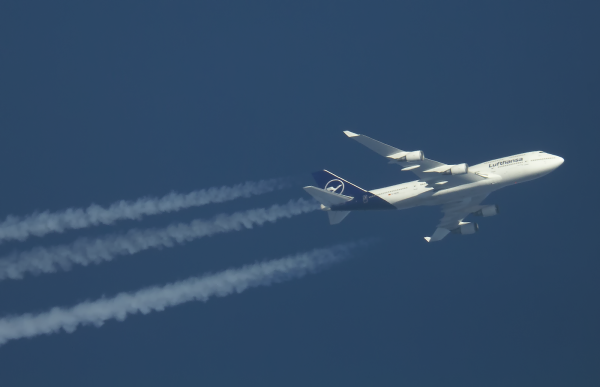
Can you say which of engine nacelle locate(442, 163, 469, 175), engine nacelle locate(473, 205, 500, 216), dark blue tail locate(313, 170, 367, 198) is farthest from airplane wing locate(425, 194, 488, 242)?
dark blue tail locate(313, 170, 367, 198)

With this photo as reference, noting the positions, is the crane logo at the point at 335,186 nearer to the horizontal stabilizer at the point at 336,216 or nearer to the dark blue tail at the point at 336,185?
the dark blue tail at the point at 336,185

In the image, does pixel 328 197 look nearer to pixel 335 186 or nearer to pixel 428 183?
pixel 335 186

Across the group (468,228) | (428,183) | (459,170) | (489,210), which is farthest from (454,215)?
(459,170)

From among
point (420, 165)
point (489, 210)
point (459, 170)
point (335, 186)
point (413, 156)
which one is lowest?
point (489, 210)

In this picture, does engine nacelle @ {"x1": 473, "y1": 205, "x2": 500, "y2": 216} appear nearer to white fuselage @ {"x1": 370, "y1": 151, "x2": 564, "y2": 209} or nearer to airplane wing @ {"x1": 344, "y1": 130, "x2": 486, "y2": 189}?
white fuselage @ {"x1": 370, "y1": 151, "x2": 564, "y2": 209}

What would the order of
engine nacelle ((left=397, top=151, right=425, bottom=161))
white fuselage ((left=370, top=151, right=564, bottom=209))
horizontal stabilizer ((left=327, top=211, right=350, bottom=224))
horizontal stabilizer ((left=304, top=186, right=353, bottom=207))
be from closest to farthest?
1. engine nacelle ((left=397, top=151, right=425, bottom=161))
2. white fuselage ((left=370, top=151, right=564, bottom=209))
3. horizontal stabilizer ((left=304, top=186, right=353, bottom=207))
4. horizontal stabilizer ((left=327, top=211, right=350, bottom=224))

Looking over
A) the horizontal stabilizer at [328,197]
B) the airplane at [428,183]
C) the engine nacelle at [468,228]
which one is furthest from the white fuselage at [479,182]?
the engine nacelle at [468,228]
